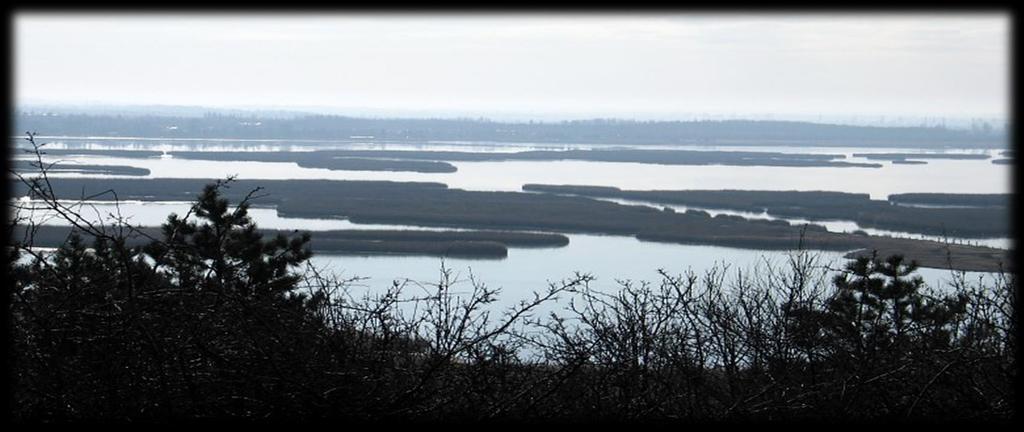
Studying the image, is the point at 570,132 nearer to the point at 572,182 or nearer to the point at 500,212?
the point at 572,182

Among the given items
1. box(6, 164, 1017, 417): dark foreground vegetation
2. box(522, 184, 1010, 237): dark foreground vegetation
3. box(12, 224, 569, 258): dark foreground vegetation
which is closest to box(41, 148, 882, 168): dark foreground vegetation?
box(522, 184, 1010, 237): dark foreground vegetation

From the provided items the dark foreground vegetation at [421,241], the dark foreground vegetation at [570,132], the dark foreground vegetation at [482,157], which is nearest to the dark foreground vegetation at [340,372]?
the dark foreground vegetation at [421,241]

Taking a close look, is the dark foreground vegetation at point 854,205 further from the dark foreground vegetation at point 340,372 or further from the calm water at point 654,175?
the dark foreground vegetation at point 340,372

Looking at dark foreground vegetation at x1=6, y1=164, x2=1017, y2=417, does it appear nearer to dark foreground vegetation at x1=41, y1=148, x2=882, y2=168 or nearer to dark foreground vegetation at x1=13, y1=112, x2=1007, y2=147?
dark foreground vegetation at x1=41, y1=148, x2=882, y2=168

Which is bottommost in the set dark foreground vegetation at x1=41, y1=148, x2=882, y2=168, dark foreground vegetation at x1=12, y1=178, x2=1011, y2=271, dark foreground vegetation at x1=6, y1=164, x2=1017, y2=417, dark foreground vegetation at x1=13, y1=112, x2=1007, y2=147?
dark foreground vegetation at x1=12, y1=178, x2=1011, y2=271

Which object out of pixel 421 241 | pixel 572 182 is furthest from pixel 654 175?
pixel 421 241
